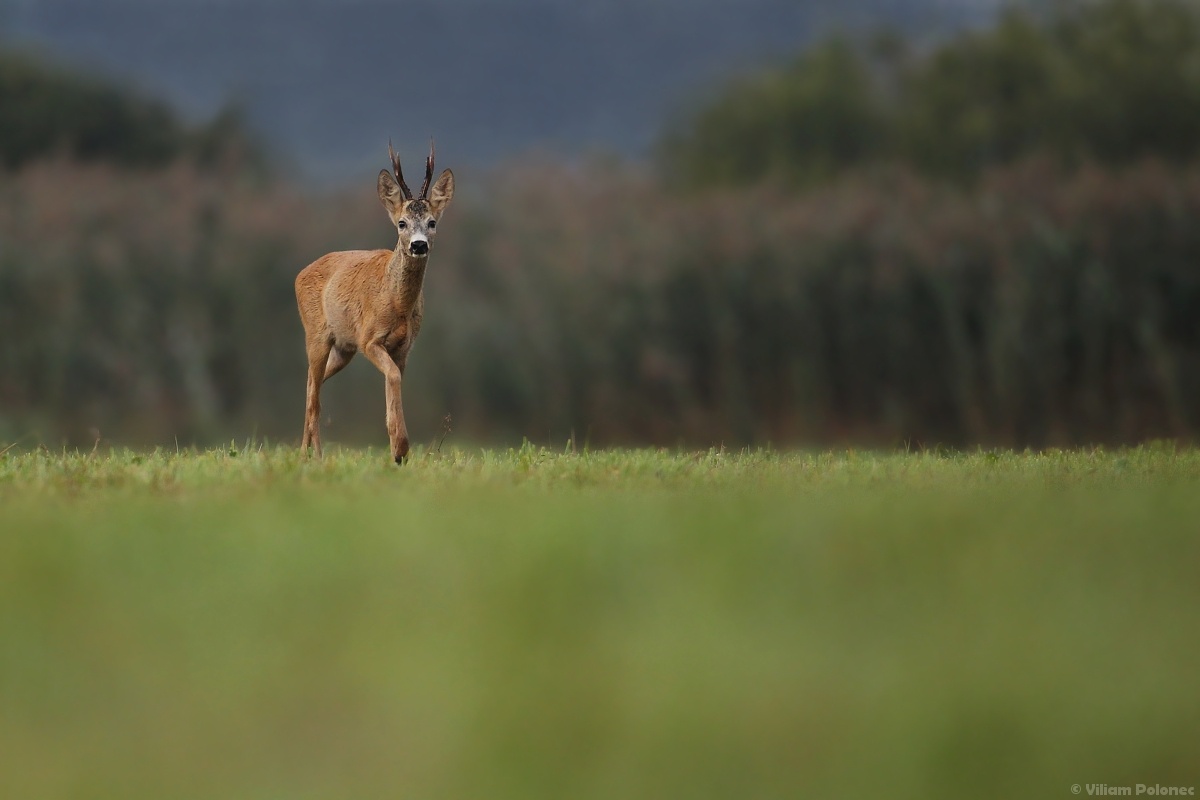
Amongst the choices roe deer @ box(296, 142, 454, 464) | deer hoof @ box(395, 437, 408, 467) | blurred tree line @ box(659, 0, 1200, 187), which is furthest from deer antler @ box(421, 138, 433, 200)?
blurred tree line @ box(659, 0, 1200, 187)

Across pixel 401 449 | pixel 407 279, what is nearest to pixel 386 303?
pixel 407 279

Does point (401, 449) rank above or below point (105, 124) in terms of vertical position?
below

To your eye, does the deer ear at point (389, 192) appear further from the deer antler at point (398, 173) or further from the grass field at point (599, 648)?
the grass field at point (599, 648)

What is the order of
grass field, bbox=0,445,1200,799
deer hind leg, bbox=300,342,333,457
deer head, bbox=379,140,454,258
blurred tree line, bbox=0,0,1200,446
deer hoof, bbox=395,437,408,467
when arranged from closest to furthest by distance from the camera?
1. grass field, bbox=0,445,1200,799
2. deer hoof, bbox=395,437,408,467
3. deer head, bbox=379,140,454,258
4. deer hind leg, bbox=300,342,333,457
5. blurred tree line, bbox=0,0,1200,446

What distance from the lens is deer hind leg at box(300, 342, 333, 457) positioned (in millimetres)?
9445

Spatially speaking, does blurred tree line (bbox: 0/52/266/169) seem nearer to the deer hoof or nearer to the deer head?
the deer head

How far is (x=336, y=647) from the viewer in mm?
3846

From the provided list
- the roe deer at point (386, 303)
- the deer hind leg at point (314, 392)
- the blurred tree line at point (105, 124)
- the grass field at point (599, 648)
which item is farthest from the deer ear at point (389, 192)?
the blurred tree line at point (105, 124)

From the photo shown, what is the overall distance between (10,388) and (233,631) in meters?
17.5

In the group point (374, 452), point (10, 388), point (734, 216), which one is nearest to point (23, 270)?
point (10, 388)

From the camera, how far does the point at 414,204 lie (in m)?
8.62

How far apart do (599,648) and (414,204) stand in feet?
17.0

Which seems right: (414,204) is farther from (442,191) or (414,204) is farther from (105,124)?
(105,124)

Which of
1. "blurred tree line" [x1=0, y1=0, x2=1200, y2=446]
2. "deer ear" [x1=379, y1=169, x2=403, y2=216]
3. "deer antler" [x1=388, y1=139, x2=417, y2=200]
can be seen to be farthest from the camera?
"blurred tree line" [x1=0, y1=0, x2=1200, y2=446]
